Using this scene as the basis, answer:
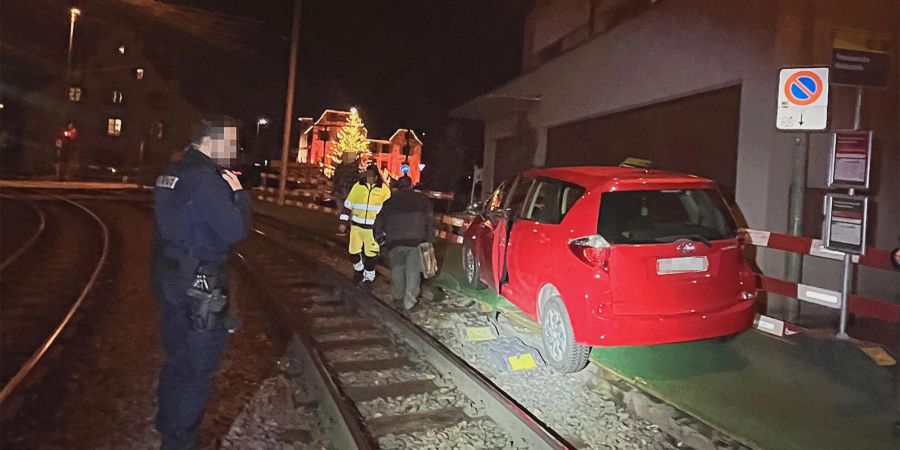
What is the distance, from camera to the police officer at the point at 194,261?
3.55 metres

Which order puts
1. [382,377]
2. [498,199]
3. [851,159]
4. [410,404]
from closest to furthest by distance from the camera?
1. [410,404]
2. [382,377]
3. [851,159]
4. [498,199]

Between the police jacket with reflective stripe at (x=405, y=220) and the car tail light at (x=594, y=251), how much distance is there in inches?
105

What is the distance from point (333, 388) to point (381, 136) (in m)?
60.0

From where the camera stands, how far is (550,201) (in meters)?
6.35

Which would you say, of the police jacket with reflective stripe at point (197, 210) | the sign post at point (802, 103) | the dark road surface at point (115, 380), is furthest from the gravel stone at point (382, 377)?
the sign post at point (802, 103)

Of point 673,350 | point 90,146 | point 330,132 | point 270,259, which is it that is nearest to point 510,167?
point 270,259

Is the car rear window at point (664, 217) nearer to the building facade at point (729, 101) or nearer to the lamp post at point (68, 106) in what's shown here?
the building facade at point (729, 101)

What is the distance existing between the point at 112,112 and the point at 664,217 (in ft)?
194

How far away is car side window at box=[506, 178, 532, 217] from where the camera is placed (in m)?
7.08

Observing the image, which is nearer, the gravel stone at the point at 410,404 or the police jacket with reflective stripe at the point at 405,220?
the gravel stone at the point at 410,404

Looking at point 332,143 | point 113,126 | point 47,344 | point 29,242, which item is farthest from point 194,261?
point 113,126

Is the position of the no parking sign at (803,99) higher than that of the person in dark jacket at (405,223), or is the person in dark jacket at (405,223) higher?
the no parking sign at (803,99)

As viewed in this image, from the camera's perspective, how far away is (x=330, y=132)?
59.0 m

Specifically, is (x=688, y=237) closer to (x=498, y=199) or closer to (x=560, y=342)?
(x=560, y=342)
